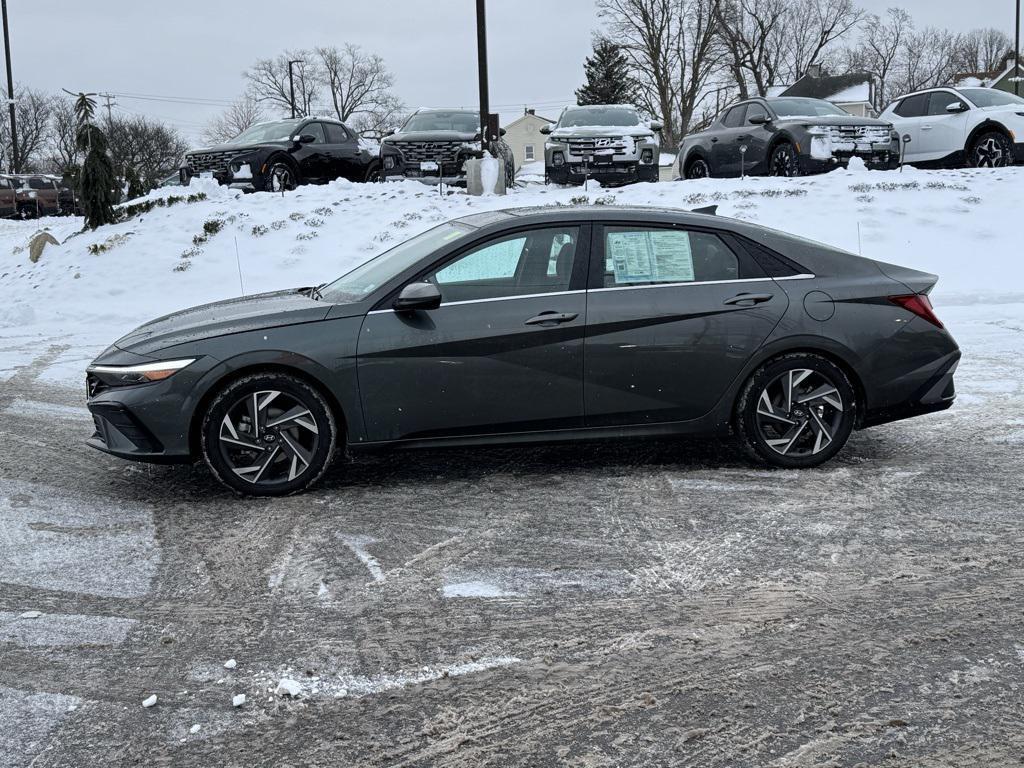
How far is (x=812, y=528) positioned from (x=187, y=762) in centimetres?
307

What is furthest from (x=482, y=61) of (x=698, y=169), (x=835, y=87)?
(x=835, y=87)

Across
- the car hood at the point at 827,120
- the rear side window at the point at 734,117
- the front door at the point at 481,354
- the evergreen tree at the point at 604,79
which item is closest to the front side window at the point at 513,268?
the front door at the point at 481,354

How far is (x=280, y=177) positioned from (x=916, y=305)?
52.0 feet

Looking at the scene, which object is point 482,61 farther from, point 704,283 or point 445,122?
point 704,283

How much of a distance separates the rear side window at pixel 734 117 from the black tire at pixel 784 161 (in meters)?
1.22

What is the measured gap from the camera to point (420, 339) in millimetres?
5680

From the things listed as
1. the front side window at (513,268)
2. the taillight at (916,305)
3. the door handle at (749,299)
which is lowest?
the taillight at (916,305)

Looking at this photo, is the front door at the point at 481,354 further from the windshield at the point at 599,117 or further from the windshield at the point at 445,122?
the windshield at the point at 445,122

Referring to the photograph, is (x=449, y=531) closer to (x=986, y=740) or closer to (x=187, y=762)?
(x=187, y=762)

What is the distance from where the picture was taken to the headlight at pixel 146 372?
18.1 feet

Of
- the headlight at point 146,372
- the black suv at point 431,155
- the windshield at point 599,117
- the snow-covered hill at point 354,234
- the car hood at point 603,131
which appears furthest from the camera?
the black suv at point 431,155

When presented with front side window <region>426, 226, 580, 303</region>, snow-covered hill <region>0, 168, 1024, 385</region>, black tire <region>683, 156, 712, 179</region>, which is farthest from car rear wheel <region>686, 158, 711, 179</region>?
front side window <region>426, 226, 580, 303</region>

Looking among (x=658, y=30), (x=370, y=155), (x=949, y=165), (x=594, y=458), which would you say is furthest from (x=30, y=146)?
(x=594, y=458)

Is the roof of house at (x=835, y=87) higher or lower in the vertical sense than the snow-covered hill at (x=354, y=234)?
higher
